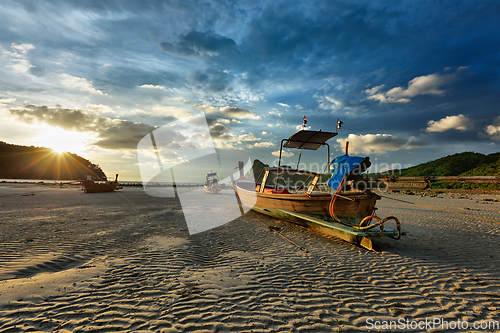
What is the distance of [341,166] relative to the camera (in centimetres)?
748

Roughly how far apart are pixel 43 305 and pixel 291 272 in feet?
15.5

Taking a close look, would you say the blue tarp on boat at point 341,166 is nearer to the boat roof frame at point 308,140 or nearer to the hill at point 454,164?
the boat roof frame at point 308,140

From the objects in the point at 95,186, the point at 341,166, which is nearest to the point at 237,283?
the point at 341,166

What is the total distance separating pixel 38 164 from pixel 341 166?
146 m

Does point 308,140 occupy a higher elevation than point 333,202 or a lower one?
higher

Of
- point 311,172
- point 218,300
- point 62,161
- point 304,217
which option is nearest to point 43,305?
point 218,300

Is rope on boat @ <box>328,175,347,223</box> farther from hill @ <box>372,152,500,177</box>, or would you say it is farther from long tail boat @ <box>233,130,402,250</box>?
hill @ <box>372,152,500,177</box>

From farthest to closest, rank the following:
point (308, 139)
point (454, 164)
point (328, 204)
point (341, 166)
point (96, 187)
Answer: point (454, 164) < point (96, 187) < point (308, 139) < point (328, 204) < point (341, 166)

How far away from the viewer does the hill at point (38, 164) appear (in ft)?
290

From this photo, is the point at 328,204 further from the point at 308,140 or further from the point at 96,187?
the point at 96,187

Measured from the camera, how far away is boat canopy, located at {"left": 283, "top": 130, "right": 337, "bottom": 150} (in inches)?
383

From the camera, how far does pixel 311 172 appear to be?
11.1m

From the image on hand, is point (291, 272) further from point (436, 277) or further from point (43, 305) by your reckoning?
point (43, 305)

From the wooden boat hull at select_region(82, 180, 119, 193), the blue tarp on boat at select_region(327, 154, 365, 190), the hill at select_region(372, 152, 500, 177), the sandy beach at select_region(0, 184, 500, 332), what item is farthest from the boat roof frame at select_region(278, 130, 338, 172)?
the hill at select_region(372, 152, 500, 177)
